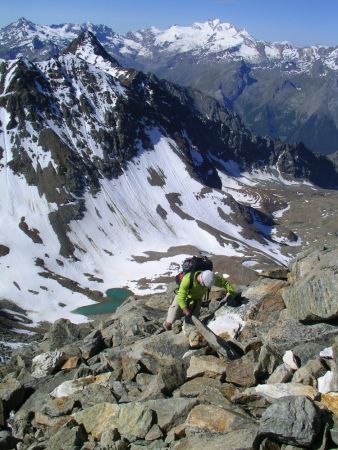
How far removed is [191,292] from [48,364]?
8031 millimetres

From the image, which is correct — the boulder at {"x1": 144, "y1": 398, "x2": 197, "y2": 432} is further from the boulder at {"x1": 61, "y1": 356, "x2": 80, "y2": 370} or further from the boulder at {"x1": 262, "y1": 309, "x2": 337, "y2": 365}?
the boulder at {"x1": 61, "y1": 356, "x2": 80, "y2": 370}

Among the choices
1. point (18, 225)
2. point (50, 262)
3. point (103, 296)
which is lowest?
point (103, 296)

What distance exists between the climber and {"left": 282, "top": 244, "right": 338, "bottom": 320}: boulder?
3.59 metres

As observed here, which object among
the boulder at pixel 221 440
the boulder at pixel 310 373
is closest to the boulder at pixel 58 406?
the boulder at pixel 221 440

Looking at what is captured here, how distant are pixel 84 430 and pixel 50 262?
151934 mm

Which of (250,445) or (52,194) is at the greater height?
(52,194)

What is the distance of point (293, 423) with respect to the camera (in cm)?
1410

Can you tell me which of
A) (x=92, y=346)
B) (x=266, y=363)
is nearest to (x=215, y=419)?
(x=266, y=363)

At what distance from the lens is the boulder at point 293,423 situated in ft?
45.7

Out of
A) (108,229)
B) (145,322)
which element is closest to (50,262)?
(108,229)

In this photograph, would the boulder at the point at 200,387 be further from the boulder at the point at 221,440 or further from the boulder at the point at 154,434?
the boulder at the point at 221,440

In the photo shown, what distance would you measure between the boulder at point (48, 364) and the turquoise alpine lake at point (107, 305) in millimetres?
107742

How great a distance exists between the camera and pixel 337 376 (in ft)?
54.7

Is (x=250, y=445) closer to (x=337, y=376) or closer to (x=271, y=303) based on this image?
(x=337, y=376)
